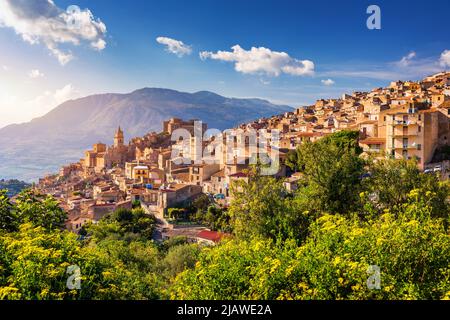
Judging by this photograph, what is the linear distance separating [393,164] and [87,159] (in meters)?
84.7

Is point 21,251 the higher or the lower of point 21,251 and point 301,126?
the lower

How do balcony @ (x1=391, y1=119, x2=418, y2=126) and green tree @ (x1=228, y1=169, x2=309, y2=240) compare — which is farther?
balcony @ (x1=391, y1=119, x2=418, y2=126)

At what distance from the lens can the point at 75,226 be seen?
37750 millimetres

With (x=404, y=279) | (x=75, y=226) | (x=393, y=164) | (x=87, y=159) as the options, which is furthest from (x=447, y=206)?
(x=87, y=159)

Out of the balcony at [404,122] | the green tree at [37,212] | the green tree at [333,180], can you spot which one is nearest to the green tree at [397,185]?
the green tree at [333,180]

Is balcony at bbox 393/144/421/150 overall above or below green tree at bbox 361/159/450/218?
above

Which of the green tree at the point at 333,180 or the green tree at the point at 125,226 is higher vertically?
the green tree at the point at 333,180

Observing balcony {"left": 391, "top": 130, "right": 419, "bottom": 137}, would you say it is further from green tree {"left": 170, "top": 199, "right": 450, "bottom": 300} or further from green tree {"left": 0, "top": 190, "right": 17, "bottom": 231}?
green tree {"left": 0, "top": 190, "right": 17, "bottom": 231}

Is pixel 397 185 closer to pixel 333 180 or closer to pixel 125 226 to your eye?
pixel 333 180

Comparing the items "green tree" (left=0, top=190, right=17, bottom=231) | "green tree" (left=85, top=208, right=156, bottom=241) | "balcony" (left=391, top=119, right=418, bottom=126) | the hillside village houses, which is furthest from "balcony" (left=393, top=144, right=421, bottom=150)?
"green tree" (left=0, top=190, right=17, bottom=231)

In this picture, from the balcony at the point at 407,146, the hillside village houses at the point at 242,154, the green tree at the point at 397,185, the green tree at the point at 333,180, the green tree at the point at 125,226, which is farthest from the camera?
the hillside village houses at the point at 242,154

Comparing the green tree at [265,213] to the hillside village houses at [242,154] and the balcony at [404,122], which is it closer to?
the hillside village houses at [242,154]

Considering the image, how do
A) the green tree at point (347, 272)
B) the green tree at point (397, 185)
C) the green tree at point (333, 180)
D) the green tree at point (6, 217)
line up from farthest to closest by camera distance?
the green tree at point (333, 180)
the green tree at point (397, 185)
the green tree at point (6, 217)
the green tree at point (347, 272)
